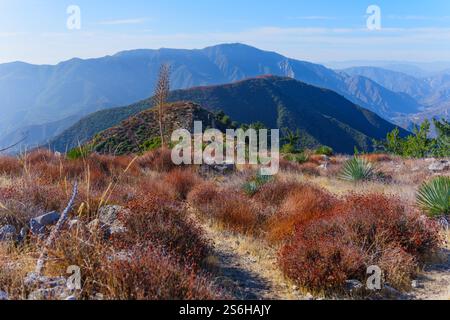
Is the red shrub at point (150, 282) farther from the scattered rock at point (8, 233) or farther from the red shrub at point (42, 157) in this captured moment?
the red shrub at point (42, 157)

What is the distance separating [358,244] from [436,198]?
2.92m

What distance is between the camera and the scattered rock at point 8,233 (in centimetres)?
488

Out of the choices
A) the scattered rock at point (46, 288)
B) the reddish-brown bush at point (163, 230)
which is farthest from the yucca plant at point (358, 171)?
the scattered rock at point (46, 288)

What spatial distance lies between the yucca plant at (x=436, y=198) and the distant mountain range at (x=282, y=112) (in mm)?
95852

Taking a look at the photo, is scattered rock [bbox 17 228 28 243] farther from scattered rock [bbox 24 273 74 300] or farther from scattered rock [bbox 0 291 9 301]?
scattered rock [bbox 0 291 9 301]

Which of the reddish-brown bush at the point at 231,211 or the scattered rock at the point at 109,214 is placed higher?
the scattered rock at the point at 109,214

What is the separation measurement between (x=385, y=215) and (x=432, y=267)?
879 millimetres

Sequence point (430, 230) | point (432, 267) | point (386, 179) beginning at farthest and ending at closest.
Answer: point (386, 179) < point (430, 230) < point (432, 267)

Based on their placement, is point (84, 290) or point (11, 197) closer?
point (84, 290)

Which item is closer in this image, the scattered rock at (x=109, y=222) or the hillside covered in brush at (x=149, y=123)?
the scattered rock at (x=109, y=222)

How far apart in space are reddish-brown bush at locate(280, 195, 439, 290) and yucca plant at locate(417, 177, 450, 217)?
1.19 metres
